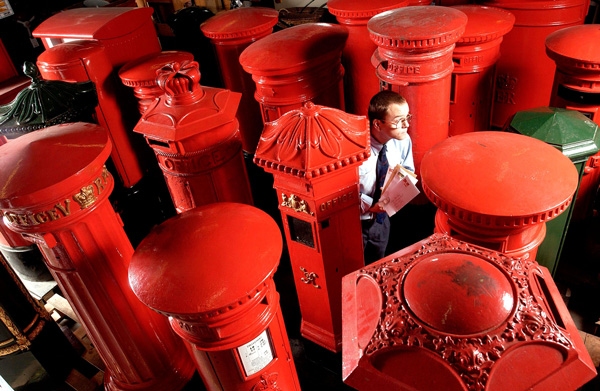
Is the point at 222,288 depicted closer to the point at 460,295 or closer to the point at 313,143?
the point at 313,143

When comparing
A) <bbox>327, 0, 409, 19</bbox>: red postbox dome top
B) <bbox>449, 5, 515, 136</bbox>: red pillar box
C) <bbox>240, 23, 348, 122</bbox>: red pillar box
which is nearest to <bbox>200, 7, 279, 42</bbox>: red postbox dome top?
<bbox>240, 23, 348, 122</bbox>: red pillar box

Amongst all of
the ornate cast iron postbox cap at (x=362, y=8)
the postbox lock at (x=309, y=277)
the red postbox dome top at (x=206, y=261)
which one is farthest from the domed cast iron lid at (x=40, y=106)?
the ornate cast iron postbox cap at (x=362, y=8)

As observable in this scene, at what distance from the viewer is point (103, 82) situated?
10.8 feet

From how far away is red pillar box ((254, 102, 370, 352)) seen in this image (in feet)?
5.75

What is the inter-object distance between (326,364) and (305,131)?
4.55 feet

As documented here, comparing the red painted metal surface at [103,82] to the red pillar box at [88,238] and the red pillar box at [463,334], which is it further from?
the red pillar box at [463,334]

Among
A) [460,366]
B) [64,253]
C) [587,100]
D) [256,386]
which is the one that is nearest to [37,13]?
[64,253]

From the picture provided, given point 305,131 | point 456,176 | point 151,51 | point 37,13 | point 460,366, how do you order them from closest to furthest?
1. point 460,366
2. point 456,176
3. point 305,131
4. point 151,51
5. point 37,13

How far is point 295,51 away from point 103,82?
1547 mm

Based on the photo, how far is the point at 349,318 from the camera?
1.23 meters

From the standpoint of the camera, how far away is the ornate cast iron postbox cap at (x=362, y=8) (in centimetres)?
292

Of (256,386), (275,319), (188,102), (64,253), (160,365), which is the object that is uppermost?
(188,102)

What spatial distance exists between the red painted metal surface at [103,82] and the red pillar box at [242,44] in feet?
2.61

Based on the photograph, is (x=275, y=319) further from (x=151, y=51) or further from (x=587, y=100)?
(x=151, y=51)
